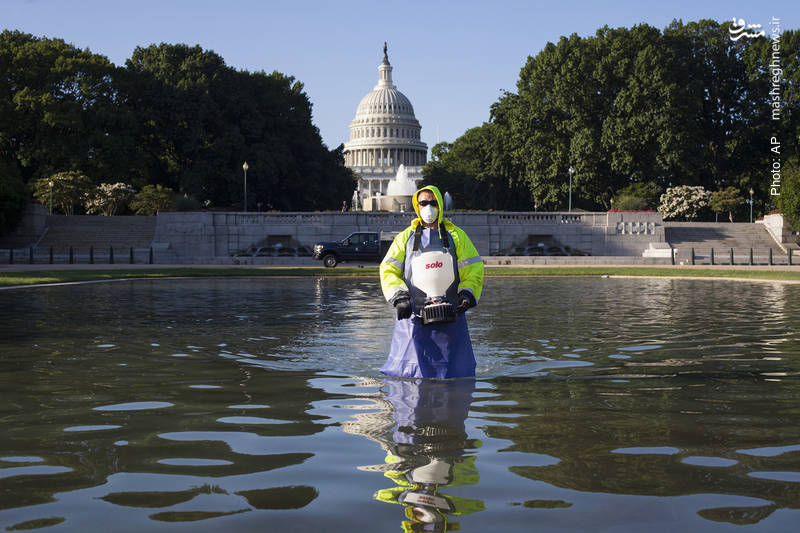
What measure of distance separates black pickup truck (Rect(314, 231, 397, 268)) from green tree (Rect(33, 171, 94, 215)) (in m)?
23.5

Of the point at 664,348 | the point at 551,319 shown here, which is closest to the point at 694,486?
the point at 664,348

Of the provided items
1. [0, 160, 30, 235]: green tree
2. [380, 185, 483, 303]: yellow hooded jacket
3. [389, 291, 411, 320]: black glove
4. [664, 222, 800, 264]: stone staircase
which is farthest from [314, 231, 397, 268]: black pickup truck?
[389, 291, 411, 320]: black glove

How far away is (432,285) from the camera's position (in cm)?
750

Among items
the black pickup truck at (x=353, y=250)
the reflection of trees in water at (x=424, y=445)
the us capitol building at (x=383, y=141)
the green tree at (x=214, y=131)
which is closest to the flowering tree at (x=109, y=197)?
the green tree at (x=214, y=131)

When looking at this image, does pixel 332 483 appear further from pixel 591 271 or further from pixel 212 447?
pixel 591 271

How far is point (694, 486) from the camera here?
4.27 m

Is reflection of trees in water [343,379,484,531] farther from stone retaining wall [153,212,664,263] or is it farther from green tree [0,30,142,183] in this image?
green tree [0,30,142,183]

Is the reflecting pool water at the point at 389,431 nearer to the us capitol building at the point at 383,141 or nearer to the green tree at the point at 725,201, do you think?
the green tree at the point at 725,201

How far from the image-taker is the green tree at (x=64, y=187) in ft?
174

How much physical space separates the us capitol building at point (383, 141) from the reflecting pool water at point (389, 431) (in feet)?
451

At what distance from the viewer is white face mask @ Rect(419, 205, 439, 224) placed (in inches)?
294

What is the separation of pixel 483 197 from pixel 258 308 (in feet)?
193

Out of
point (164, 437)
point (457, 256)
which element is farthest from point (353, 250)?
point (164, 437)

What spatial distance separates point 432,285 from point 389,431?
2.08 metres
